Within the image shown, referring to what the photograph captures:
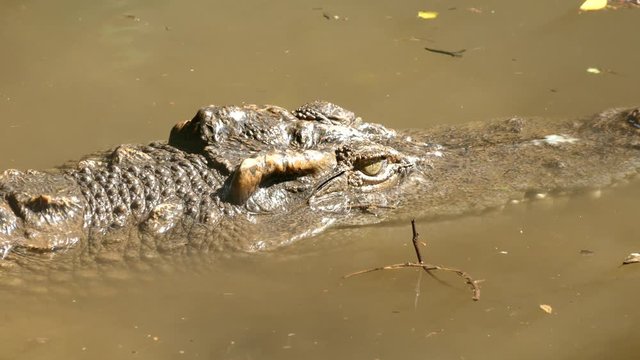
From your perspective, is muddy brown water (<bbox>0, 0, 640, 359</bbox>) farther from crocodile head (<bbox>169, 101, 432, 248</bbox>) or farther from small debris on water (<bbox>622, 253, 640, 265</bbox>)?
crocodile head (<bbox>169, 101, 432, 248</bbox>)

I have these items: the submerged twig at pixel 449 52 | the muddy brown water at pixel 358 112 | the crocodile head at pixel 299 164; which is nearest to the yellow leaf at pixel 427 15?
the muddy brown water at pixel 358 112

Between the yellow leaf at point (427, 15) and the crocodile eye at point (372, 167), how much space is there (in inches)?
143

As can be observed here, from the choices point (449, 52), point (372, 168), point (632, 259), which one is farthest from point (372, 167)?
point (449, 52)

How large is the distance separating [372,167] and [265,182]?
753 mm

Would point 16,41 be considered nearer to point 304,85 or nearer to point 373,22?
point 304,85

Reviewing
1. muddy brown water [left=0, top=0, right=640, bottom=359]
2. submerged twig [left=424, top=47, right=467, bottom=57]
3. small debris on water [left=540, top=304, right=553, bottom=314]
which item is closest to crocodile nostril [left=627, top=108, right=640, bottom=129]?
muddy brown water [left=0, top=0, right=640, bottom=359]

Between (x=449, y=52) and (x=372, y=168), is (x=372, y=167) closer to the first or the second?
(x=372, y=168)

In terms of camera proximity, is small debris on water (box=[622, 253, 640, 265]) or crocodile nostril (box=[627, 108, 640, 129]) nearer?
small debris on water (box=[622, 253, 640, 265])

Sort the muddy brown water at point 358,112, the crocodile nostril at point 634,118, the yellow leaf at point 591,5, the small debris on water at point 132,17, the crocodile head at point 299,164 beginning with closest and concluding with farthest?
1. the muddy brown water at point 358,112
2. the crocodile head at point 299,164
3. the crocodile nostril at point 634,118
4. the yellow leaf at point 591,5
5. the small debris on water at point 132,17

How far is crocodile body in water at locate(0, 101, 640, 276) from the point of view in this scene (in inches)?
181

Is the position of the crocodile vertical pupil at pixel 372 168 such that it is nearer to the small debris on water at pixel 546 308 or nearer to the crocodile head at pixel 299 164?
the crocodile head at pixel 299 164

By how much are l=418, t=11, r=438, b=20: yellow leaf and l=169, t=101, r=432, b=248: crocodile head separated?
11.3 ft

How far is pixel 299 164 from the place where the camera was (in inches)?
191

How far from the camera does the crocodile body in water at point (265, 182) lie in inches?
181
